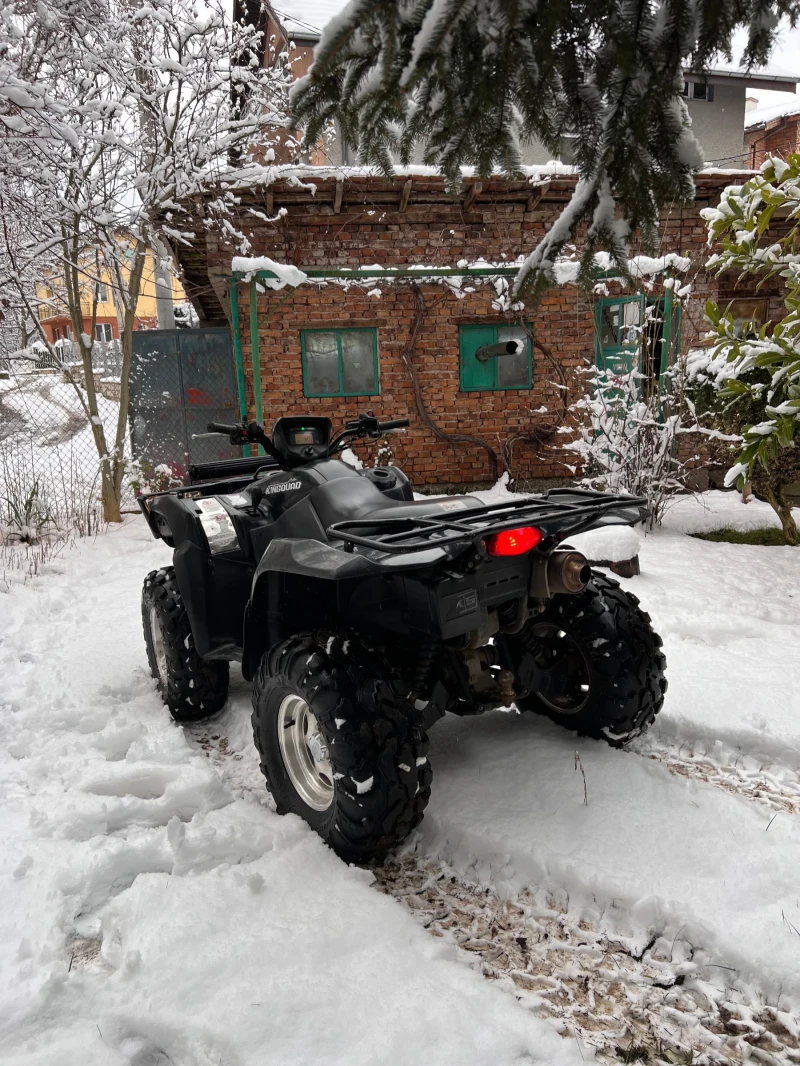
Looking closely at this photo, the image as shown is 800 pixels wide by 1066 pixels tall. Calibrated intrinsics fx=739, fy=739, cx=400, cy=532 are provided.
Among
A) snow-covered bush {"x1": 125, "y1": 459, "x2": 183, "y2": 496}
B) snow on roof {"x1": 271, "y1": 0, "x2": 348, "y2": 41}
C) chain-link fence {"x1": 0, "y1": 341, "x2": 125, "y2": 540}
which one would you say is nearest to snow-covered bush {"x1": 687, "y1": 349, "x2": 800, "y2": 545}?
snow-covered bush {"x1": 125, "y1": 459, "x2": 183, "y2": 496}

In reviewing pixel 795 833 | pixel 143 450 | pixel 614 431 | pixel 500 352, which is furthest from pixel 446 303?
pixel 795 833

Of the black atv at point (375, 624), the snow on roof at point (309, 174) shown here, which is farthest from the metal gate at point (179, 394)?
the black atv at point (375, 624)

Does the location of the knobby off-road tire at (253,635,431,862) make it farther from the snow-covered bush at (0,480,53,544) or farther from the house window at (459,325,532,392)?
the house window at (459,325,532,392)

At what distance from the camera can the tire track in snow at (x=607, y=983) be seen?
5.26 ft

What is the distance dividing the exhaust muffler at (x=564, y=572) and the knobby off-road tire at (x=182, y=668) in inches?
62.2

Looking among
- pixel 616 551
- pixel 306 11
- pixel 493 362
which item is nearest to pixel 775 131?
pixel 306 11

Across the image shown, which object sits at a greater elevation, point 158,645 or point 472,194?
point 472,194

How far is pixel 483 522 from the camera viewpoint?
2.15m

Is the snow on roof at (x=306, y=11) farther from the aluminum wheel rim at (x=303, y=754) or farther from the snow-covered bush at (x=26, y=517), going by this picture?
the aluminum wheel rim at (x=303, y=754)

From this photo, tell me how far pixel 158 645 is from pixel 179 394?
231 inches

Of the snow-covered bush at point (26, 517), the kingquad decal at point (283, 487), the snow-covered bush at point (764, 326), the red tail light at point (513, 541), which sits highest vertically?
the snow-covered bush at point (764, 326)

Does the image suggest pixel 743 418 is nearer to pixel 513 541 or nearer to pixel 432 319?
pixel 432 319

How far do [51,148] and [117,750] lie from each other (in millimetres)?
5876

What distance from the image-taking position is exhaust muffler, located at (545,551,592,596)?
7.27 feet
